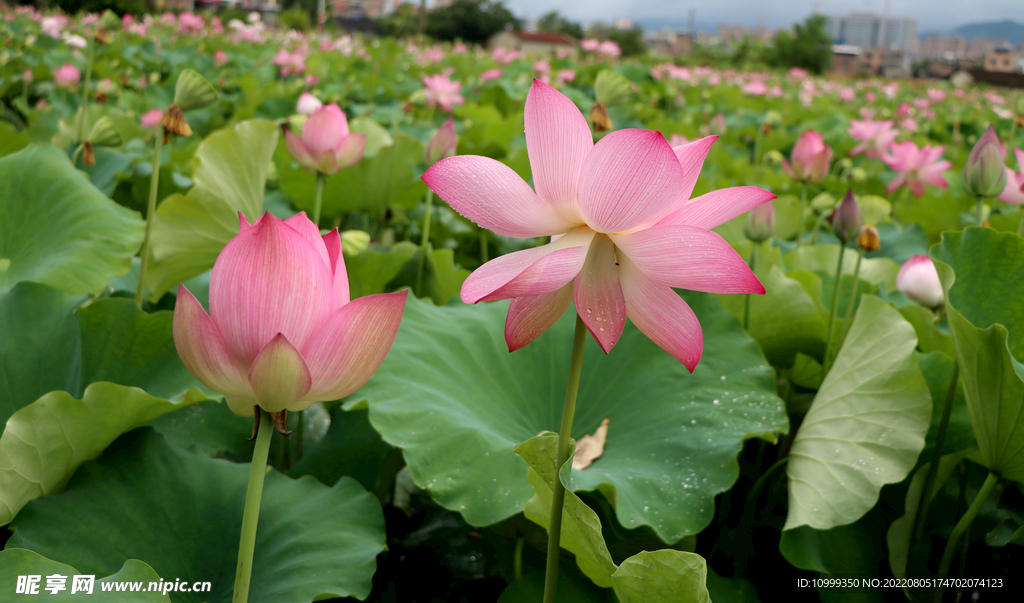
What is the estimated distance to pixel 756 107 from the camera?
471 cm

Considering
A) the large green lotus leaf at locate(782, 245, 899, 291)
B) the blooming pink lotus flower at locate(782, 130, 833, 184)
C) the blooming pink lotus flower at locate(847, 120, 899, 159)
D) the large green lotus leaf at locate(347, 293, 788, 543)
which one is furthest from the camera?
the blooming pink lotus flower at locate(847, 120, 899, 159)

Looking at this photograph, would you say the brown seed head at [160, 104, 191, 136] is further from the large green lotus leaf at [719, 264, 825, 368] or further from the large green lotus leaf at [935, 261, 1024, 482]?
the large green lotus leaf at [935, 261, 1024, 482]

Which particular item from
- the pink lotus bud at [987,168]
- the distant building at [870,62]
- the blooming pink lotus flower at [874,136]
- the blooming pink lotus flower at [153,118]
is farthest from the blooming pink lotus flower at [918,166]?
the distant building at [870,62]

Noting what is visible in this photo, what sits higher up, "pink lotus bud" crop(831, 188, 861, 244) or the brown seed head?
the brown seed head

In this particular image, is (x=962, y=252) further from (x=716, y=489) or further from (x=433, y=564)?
(x=433, y=564)

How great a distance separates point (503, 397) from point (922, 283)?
651 mm

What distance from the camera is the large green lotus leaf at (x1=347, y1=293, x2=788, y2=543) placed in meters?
0.68

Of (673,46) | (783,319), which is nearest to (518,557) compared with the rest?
(783,319)

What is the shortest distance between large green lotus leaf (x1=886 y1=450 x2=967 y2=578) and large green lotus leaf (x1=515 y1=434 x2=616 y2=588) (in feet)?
1.15

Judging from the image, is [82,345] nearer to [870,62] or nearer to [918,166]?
[918,166]

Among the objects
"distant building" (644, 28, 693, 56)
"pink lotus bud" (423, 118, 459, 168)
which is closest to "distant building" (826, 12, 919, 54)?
"distant building" (644, 28, 693, 56)

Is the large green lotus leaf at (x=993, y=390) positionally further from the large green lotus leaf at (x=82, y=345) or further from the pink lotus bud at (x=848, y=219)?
the large green lotus leaf at (x=82, y=345)

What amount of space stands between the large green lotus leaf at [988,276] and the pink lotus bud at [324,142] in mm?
872

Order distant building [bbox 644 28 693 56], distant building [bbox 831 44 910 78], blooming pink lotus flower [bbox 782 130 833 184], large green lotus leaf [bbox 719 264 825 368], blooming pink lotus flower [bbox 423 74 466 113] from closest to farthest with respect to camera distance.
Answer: large green lotus leaf [bbox 719 264 825 368]
blooming pink lotus flower [bbox 782 130 833 184]
blooming pink lotus flower [bbox 423 74 466 113]
distant building [bbox 644 28 693 56]
distant building [bbox 831 44 910 78]
